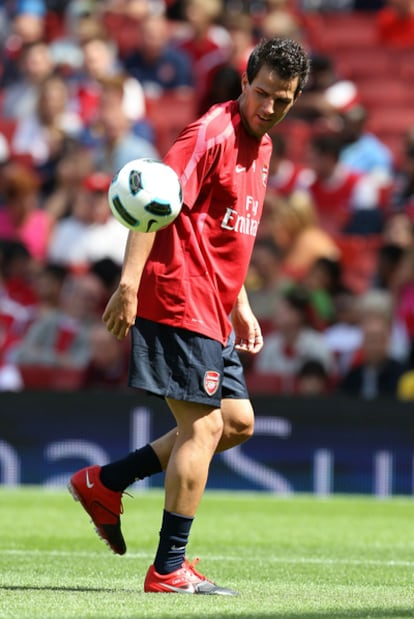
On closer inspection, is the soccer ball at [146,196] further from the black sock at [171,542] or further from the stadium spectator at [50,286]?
the stadium spectator at [50,286]

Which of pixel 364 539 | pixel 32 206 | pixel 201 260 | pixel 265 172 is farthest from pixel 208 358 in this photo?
pixel 32 206

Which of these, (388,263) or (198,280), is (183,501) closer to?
(198,280)

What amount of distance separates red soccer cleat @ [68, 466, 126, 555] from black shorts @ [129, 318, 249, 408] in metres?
0.86

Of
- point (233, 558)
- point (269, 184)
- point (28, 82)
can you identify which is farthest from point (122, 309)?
point (28, 82)

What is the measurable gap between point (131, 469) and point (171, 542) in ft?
2.46

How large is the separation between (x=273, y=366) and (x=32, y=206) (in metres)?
4.03

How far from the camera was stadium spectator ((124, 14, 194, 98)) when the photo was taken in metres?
18.0

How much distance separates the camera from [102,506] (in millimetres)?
6703

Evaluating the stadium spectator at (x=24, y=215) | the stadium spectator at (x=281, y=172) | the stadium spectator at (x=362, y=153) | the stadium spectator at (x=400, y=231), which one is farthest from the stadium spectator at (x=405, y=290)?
the stadium spectator at (x=24, y=215)

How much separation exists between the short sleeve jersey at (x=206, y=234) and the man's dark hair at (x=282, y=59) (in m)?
0.22

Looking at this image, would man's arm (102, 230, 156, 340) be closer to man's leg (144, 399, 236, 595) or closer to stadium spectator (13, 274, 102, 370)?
man's leg (144, 399, 236, 595)

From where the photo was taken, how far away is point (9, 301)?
14.4m

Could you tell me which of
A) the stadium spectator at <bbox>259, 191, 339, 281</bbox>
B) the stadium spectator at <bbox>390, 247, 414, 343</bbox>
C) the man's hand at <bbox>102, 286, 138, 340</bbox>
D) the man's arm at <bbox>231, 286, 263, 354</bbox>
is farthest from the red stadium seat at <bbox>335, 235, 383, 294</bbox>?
the man's hand at <bbox>102, 286, 138, 340</bbox>

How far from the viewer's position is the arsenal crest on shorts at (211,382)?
606 cm
